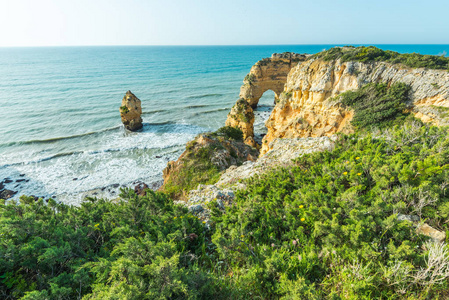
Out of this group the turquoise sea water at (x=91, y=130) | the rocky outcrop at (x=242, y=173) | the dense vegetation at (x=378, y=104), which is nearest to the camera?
the rocky outcrop at (x=242, y=173)

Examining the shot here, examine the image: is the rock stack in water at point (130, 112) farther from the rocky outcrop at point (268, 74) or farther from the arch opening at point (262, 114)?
the rocky outcrop at point (268, 74)

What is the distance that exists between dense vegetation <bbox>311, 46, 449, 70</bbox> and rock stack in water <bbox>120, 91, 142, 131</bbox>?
98.7 ft

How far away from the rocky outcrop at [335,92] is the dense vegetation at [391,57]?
1.61ft

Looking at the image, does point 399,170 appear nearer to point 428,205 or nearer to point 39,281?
point 428,205

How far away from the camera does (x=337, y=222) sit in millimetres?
4137

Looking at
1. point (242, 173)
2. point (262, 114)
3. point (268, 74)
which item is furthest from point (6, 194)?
point (268, 74)

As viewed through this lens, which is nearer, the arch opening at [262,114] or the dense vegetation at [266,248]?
the dense vegetation at [266,248]

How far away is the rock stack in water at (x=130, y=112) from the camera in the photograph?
3556 centimetres

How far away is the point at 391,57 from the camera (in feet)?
56.1

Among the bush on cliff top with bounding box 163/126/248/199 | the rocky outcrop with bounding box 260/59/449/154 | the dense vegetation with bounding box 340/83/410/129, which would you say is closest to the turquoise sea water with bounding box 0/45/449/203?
the bush on cliff top with bounding box 163/126/248/199

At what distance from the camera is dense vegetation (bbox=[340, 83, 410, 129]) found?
14711mm

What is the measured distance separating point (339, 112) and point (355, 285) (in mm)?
17103

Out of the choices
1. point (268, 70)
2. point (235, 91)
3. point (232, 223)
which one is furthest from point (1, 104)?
point (232, 223)

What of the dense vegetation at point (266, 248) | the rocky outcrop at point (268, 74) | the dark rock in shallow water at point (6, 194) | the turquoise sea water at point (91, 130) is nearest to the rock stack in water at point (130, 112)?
the turquoise sea water at point (91, 130)
